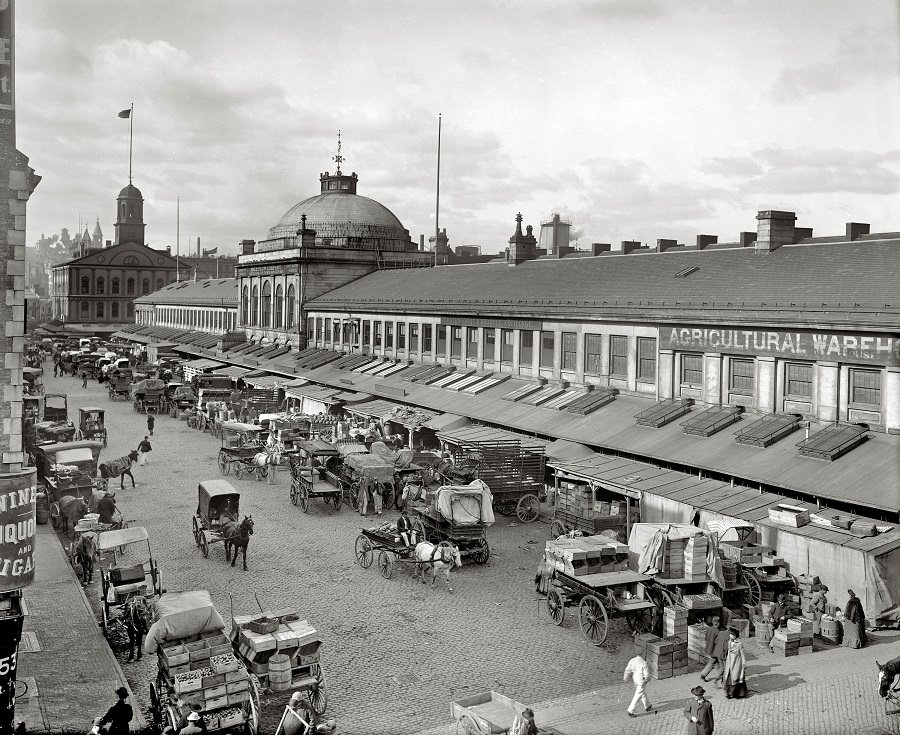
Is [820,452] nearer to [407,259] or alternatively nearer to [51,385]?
[407,259]

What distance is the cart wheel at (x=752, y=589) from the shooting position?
807 inches

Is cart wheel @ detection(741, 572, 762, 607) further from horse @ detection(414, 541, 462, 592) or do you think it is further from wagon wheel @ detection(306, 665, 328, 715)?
wagon wheel @ detection(306, 665, 328, 715)

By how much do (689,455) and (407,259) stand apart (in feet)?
173

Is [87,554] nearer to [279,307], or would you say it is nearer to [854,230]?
[854,230]

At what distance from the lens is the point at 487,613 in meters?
20.9

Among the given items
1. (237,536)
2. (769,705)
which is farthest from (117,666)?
(769,705)

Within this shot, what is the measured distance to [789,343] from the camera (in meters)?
28.2

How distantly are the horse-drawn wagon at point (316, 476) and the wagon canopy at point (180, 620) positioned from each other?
1422 centimetres

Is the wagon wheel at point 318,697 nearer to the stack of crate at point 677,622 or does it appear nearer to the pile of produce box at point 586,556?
the pile of produce box at point 586,556

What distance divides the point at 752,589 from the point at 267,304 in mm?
63910

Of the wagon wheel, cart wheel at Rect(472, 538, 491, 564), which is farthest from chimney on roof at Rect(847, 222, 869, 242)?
the wagon wheel

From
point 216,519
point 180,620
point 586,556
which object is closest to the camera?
point 180,620

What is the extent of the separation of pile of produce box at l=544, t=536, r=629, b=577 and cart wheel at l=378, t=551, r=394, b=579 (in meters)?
4.61

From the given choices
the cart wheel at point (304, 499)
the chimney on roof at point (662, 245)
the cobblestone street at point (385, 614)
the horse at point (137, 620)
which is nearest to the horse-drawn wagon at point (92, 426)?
the cobblestone street at point (385, 614)
